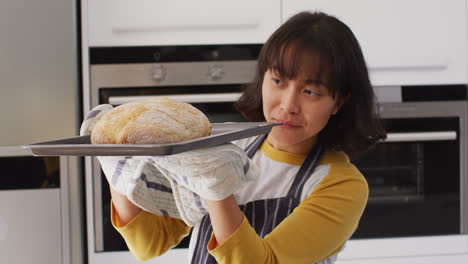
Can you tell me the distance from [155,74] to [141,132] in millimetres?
1005

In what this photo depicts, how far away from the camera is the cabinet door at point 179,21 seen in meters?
1.49

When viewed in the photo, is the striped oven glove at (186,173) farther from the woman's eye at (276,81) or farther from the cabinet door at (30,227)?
the cabinet door at (30,227)

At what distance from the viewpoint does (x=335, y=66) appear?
0.76 metres

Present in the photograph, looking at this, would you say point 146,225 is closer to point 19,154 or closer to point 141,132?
point 141,132

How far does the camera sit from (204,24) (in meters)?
1.51

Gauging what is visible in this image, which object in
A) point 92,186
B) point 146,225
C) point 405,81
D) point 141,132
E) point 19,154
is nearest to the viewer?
point 141,132

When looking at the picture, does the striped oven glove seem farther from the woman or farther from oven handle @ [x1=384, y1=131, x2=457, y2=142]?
oven handle @ [x1=384, y1=131, x2=457, y2=142]

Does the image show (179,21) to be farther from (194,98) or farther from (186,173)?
(186,173)

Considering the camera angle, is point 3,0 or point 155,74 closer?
point 3,0

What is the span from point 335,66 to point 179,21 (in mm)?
897

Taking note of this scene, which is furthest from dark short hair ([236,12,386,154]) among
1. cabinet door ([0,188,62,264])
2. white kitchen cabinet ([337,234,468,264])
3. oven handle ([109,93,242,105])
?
cabinet door ([0,188,62,264])

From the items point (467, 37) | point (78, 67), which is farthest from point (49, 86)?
point (467, 37)

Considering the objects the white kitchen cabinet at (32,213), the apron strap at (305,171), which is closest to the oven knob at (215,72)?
the white kitchen cabinet at (32,213)

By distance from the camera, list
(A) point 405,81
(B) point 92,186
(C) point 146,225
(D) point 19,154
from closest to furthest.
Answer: (C) point 146,225
(D) point 19,154
(B) point 92,186
(A) point 405,81
